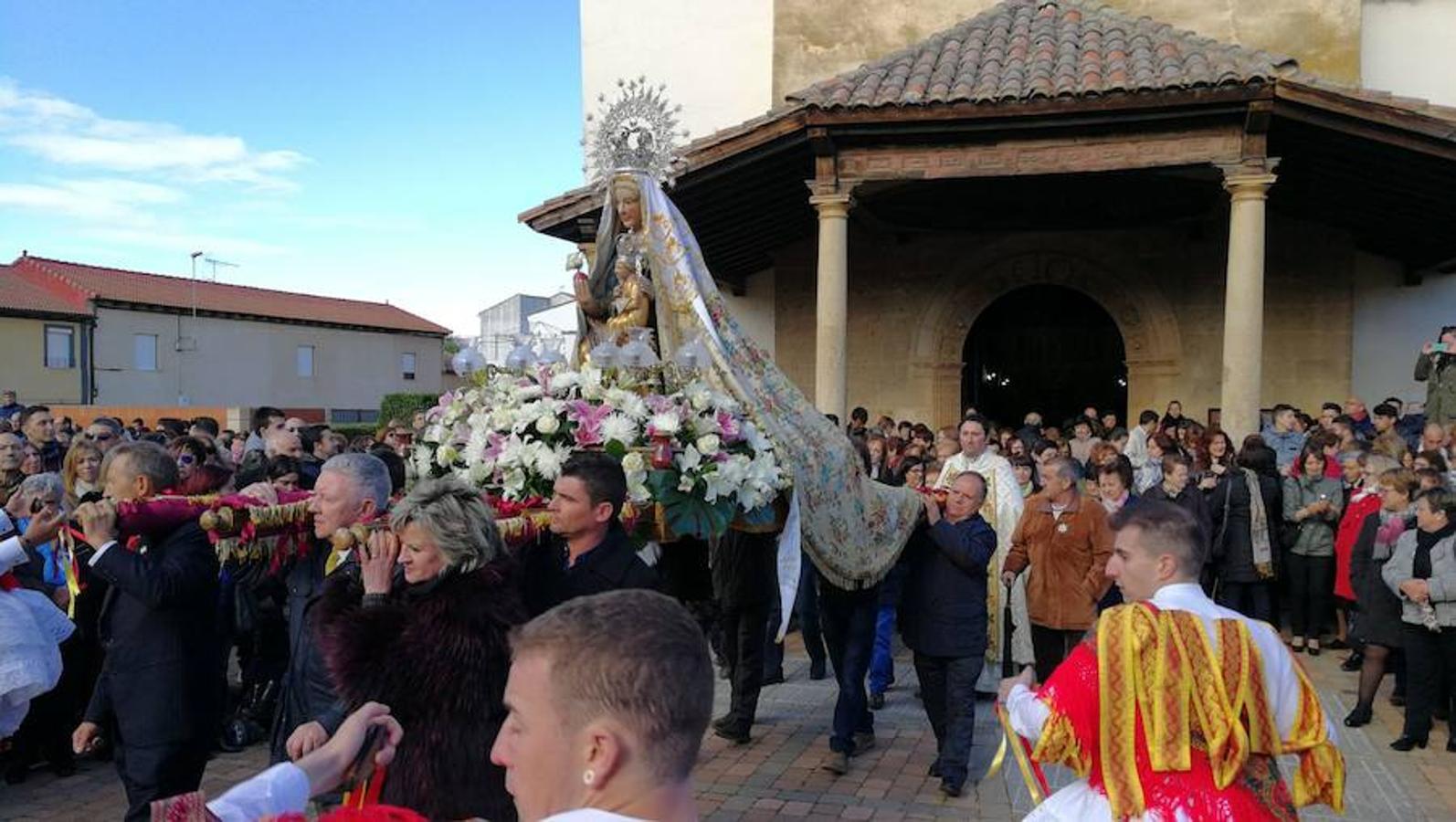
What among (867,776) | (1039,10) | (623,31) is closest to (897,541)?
(867,776)

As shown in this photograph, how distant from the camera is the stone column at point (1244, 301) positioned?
34.3 ft

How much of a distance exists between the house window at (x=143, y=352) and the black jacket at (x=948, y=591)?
36.6 metres

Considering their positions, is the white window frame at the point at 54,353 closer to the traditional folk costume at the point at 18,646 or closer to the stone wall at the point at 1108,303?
the stone wall at the point at 1108,303

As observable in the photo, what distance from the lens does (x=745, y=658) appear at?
6.48 metres

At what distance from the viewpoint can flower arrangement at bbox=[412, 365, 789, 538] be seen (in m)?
4.37

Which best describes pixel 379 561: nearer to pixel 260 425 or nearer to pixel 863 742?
pixel 863 742

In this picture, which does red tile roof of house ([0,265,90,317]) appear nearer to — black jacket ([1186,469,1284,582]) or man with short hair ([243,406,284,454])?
man with short hair ([243,406,284,454])

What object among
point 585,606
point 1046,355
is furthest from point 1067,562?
point 1046,355

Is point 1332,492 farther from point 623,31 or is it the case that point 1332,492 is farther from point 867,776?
point 623,31

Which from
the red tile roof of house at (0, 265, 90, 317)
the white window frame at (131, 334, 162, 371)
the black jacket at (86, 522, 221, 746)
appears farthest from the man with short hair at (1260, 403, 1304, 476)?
the white window frame at (131, 334, 162, 371)

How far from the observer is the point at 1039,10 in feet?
45.5

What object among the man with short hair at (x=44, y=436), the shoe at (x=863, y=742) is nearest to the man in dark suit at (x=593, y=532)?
the shoe at (x=863, y=742)

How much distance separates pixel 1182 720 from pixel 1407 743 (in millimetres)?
4476

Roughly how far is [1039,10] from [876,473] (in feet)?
25.2
